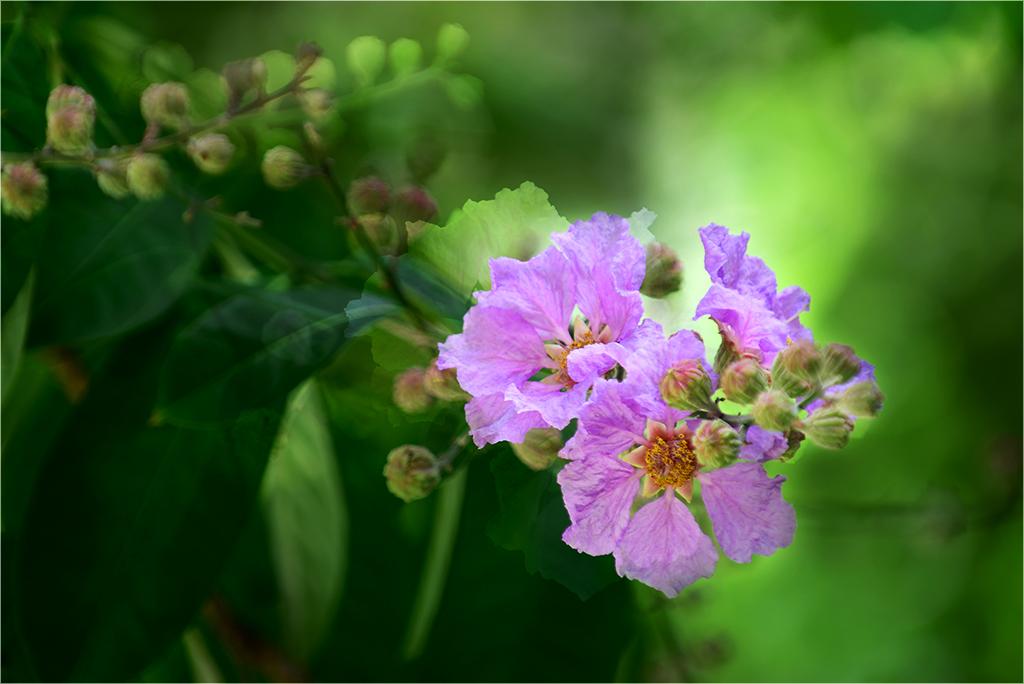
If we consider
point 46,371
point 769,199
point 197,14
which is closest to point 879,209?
point 769,199

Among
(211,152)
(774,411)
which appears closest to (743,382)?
Answer: (774,411)

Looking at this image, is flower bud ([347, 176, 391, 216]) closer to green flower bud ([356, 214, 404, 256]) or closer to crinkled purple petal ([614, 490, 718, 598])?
green flower bud ([356, 214, 404, 256])

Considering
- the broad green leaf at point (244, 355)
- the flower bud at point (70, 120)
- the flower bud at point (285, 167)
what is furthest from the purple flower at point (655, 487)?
the flower bud at point (70, 120)

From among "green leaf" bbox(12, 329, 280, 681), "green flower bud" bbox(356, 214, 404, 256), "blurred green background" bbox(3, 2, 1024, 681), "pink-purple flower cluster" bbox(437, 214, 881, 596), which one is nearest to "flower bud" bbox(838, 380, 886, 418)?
"pink-purple flower cluster" bbox(437, 214, 881, 596)

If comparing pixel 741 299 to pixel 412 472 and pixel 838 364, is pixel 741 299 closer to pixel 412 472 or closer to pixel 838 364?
pixel 838 364

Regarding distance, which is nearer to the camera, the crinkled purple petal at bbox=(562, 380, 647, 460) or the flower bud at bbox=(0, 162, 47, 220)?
the crinkled purple petal at bbox=(562, 380, 647, 460)

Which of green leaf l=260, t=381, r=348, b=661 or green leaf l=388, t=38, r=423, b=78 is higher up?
green leaf l=388, t=38, r=423, b=78

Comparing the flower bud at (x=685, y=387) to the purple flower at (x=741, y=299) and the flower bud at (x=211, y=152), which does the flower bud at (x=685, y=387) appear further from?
the flower bud at (x=211, y=152)
